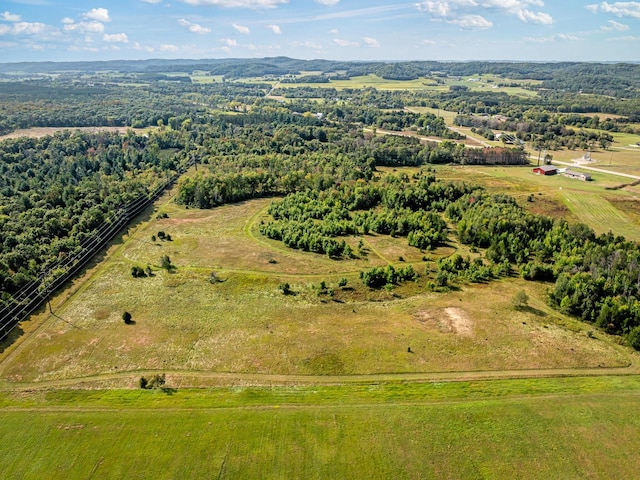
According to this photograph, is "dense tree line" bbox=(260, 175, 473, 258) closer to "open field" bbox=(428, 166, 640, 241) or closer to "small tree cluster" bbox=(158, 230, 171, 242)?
"open field" bbox=(428, 166, 640, 241)

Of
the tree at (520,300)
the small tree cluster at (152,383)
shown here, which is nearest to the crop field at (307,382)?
the small tree cluster at (152,383)

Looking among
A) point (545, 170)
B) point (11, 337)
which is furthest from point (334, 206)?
point (545, 170)

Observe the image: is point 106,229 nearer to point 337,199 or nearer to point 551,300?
point 337,199

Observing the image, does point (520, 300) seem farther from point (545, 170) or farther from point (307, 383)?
point (545, 170)

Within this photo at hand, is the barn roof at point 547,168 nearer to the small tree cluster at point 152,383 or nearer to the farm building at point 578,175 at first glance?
the farm building at point 578,175

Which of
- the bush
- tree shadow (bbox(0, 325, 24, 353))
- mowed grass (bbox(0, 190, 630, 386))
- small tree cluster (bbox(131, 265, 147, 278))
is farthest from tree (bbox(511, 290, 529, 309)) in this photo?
tree shadow (bbox(0, 325, 24, 353))

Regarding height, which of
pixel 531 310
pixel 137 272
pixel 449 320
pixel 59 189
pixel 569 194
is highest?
pixel 59 189
